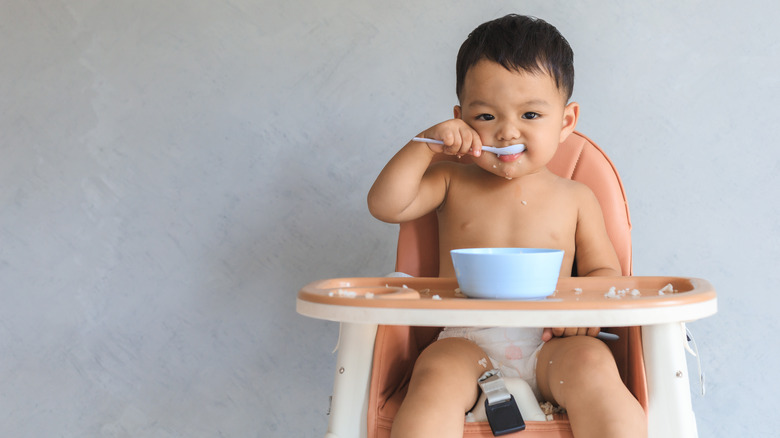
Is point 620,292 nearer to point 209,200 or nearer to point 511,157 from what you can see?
point 511,157

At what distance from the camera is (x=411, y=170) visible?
43.2 inches

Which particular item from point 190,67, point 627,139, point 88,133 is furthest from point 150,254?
point 627,139

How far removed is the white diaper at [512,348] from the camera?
1035mm

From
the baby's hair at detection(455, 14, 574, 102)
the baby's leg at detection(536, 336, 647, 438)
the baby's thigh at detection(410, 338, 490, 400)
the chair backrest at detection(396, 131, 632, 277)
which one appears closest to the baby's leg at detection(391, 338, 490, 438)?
the baby's thigh at detection(410, 338, 490, 400)

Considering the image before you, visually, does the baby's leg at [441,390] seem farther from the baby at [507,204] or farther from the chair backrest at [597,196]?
the chair backrest at [597,196]

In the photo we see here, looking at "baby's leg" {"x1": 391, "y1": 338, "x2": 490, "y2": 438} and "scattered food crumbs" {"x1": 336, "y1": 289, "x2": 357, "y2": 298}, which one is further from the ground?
"scattered food crumbs" {"x1": 336, "y1": 289, "x2": 357, "y2": 298}

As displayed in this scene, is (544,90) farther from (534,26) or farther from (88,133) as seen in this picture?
(88,133)

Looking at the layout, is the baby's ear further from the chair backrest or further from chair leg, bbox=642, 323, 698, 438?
chair leg, bbox=642, 323, 698, 438

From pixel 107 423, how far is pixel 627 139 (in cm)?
131

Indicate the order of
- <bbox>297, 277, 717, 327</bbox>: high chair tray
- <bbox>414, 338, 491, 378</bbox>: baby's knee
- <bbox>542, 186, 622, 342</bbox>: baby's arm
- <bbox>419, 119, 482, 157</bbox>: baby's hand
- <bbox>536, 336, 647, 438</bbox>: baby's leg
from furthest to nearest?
<bbox>542, 186, 622, 342</bbox>: baby's arm → <bbox>419, 119, 482, 157</bbox>: baby's hand → <bbox>414, 338, 491, 378</bbox>: baby's knee → <bbox>536, 336, 647, 438</bbox>: baby's leg → <bbox>297, 277, 717, 327</bbox>: high chair tray

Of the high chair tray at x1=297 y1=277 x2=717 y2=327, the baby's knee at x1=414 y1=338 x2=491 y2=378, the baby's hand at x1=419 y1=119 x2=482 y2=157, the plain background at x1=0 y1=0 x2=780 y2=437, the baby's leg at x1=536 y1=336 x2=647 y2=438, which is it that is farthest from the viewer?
the plain background at x1=0 y1=0 x2=780 y2=437

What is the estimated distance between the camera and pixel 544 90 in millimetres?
1117

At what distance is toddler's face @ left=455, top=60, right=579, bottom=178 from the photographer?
1.10m

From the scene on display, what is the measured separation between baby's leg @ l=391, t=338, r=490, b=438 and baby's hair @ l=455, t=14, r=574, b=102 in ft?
1.46
